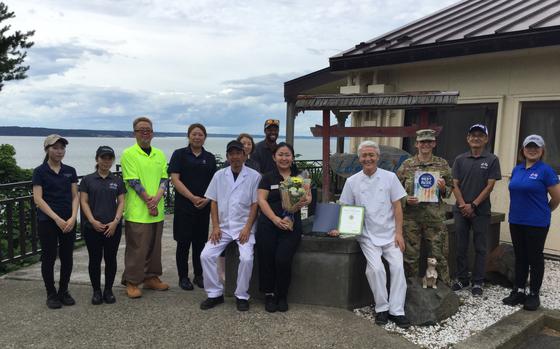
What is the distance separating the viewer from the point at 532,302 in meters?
4.60

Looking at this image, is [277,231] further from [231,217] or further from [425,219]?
[425,219]

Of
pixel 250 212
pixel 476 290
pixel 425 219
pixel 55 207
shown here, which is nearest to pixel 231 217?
pixel 250 212

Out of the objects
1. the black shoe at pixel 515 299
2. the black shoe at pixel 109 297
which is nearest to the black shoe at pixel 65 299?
the black shoe at pixel 109 297

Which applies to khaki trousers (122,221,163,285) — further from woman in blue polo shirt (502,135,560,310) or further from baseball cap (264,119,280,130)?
woman in blue polo shirt (502,135,560,310)

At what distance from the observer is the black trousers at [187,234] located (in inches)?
195

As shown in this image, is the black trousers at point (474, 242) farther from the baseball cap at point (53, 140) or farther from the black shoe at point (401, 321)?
the baseball cap at point (53, 140)

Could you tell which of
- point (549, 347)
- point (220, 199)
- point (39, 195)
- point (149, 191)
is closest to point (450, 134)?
point (549, 347)

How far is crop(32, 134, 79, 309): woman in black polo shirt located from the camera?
4148 mm

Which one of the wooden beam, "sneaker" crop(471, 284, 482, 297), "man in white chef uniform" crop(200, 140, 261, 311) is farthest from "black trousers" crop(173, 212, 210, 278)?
"sneaker" crop(471, 284, 482, 297)

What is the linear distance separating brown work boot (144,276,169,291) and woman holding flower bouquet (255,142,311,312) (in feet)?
4.06

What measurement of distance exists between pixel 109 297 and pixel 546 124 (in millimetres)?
6262

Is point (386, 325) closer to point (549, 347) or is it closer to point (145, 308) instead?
point (549, 347)

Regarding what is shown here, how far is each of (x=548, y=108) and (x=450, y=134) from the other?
1.45 meters

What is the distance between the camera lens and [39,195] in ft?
13.5
